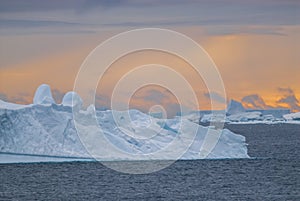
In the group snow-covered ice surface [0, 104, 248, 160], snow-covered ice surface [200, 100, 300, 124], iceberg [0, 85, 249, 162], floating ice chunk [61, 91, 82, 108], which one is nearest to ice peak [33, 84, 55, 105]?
iceberg [0, 85, 249, 162]

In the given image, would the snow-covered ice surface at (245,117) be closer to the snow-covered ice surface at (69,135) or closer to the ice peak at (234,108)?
the ice peak at (234,108)

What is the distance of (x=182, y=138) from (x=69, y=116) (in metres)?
6.32

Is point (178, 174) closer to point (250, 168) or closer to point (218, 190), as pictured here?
point (250, 168)

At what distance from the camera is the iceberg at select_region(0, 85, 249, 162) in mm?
36750

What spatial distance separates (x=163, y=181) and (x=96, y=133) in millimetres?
5408

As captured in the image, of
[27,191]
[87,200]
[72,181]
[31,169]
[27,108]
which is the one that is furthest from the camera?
[31,169]

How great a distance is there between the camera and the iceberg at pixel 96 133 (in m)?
36.8

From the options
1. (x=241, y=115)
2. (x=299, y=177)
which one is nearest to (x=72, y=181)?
(x=299, y=177)

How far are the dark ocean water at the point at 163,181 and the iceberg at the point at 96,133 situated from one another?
3.45 ft

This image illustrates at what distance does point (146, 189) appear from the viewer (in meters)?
31.2

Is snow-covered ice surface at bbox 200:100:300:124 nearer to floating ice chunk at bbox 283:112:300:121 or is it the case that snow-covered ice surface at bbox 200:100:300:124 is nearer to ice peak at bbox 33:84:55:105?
floating ice chunk at bbox 283:112:300:121

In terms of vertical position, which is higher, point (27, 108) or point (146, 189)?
point (27, 108)

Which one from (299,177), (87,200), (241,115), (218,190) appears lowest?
(87,200)

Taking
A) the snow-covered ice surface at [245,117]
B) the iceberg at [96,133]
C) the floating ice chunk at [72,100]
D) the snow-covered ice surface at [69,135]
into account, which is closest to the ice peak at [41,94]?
the iceberg at [96,133]
